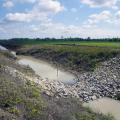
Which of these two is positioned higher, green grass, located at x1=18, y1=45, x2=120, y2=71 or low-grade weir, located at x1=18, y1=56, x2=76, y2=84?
green grass, located at x1=18, y1=45, x2=120, y2=71

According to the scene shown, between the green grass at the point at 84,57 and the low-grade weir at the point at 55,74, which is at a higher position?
the green grass at the point at 84,57

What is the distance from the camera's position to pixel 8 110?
1517 cm

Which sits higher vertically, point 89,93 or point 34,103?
point 34,103

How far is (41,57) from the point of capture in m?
76.2

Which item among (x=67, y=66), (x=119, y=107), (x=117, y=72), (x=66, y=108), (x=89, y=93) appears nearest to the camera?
(x=66, y=108)

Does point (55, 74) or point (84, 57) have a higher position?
point (84, 57)

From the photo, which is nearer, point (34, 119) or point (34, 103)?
point (34, 119)

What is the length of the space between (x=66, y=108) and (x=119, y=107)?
9.76 metres

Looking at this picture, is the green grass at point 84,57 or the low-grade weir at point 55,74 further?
the green grass at point 84,57

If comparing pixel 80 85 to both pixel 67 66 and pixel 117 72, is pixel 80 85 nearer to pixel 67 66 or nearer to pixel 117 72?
pixel 117 72

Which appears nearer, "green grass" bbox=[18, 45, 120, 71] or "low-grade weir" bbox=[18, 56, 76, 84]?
"low-grade weir" bbox=[18, 56, 76, 84]

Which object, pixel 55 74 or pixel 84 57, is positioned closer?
pixel 55 74

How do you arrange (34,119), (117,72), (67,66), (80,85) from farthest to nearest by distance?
(67,66)
(117,72)
(80,85)
(34,119)

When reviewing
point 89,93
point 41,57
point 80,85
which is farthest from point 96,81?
point 41,57
